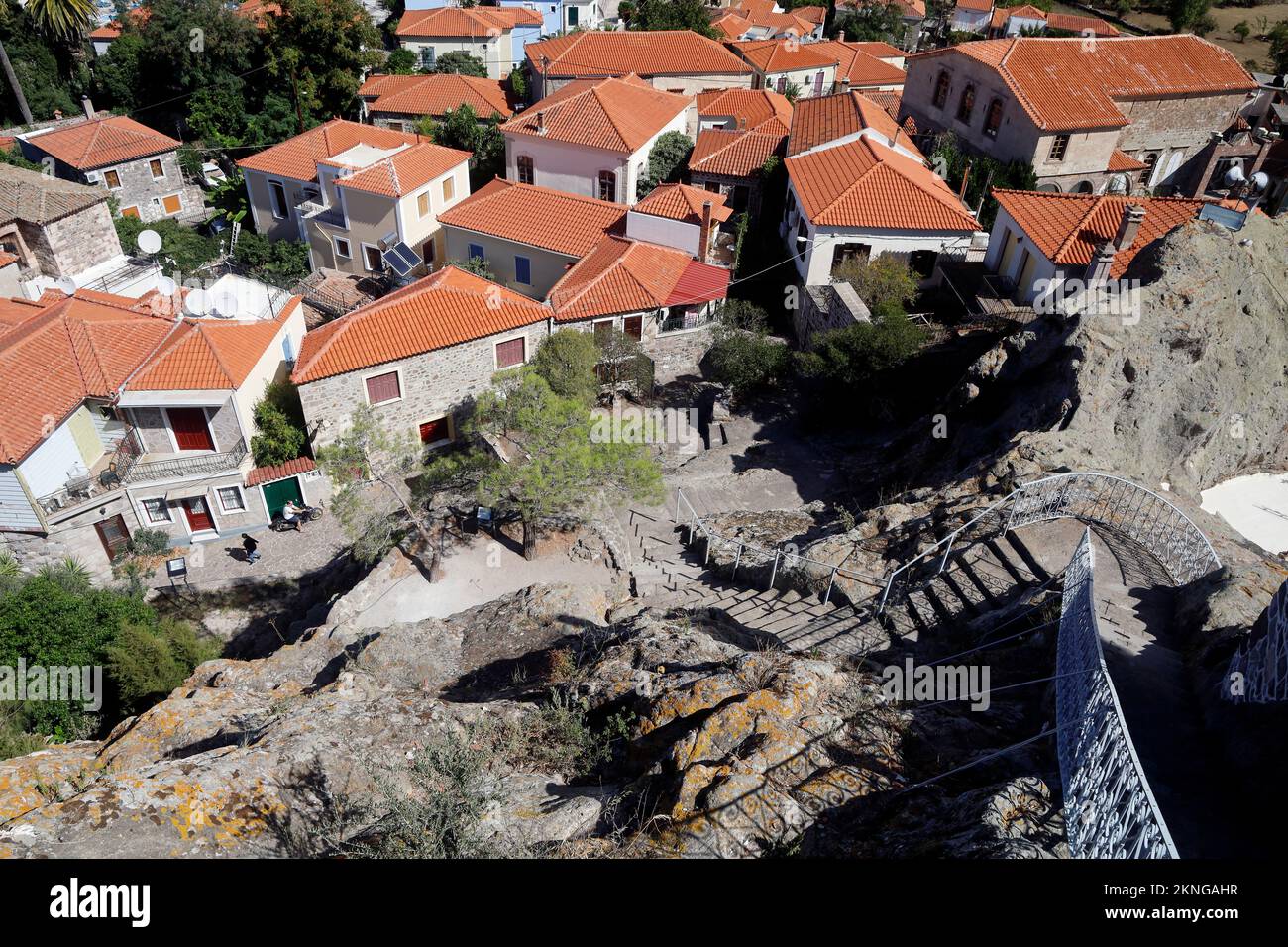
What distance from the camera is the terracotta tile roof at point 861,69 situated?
5581 cm

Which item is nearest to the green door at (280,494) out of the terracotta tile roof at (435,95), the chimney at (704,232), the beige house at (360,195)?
the beige house at (360,195)

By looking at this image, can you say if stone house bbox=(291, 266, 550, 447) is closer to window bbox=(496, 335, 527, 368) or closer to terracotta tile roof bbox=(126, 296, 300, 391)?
window bbox=(496, 335, 527, 368)

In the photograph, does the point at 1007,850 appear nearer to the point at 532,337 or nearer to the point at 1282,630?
the point at 1282,630

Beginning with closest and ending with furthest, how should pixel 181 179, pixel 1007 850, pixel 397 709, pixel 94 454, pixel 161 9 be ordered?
pixel 1007 850 → pixel 397 709 → pixel 94 454 → pixel 181 179 → pixel 161 9

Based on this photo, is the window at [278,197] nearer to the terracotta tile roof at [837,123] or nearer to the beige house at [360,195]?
the beige house at [360,195]

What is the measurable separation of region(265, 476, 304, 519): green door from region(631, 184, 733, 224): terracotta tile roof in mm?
16459

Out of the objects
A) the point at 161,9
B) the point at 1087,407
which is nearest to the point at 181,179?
the point at 161,9

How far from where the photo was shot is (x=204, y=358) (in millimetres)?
24594

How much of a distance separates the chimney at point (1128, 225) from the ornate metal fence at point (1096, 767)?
682 inches

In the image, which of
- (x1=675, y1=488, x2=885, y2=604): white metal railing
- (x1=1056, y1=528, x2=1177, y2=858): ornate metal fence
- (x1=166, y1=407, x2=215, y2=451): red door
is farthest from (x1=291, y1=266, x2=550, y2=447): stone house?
(x1=1056, y1=528, x2=1177, y2=858): ornate metal fence

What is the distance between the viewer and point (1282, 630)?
8.63 metres

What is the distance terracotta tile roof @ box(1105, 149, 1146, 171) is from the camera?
36.2 m

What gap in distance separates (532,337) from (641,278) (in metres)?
4.77

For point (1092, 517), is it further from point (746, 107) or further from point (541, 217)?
point (746, 107)
